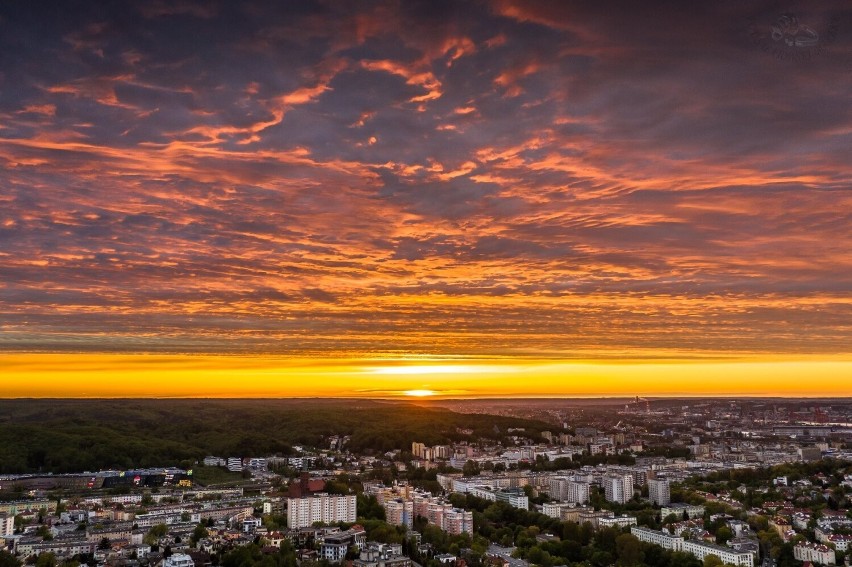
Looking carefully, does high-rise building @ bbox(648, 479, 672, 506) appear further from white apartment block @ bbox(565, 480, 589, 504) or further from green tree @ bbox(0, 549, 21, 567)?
green tree @ bbox(0, 549, 21, 567)

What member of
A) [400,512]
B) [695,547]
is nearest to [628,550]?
[695,547]

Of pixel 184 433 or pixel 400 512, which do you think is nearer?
pixel 400 512

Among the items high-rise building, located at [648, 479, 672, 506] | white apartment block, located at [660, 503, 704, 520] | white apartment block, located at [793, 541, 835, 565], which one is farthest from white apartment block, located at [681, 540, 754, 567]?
high-rise building, located at [648, 479, 672, 506]

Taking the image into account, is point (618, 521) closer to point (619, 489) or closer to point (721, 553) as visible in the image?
point (721, 553)

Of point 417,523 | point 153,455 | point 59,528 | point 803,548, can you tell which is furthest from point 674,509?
point 153,455

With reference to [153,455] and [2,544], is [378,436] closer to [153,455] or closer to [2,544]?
[153,455]

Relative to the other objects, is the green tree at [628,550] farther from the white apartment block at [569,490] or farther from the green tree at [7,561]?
the green tree at [7,561]
